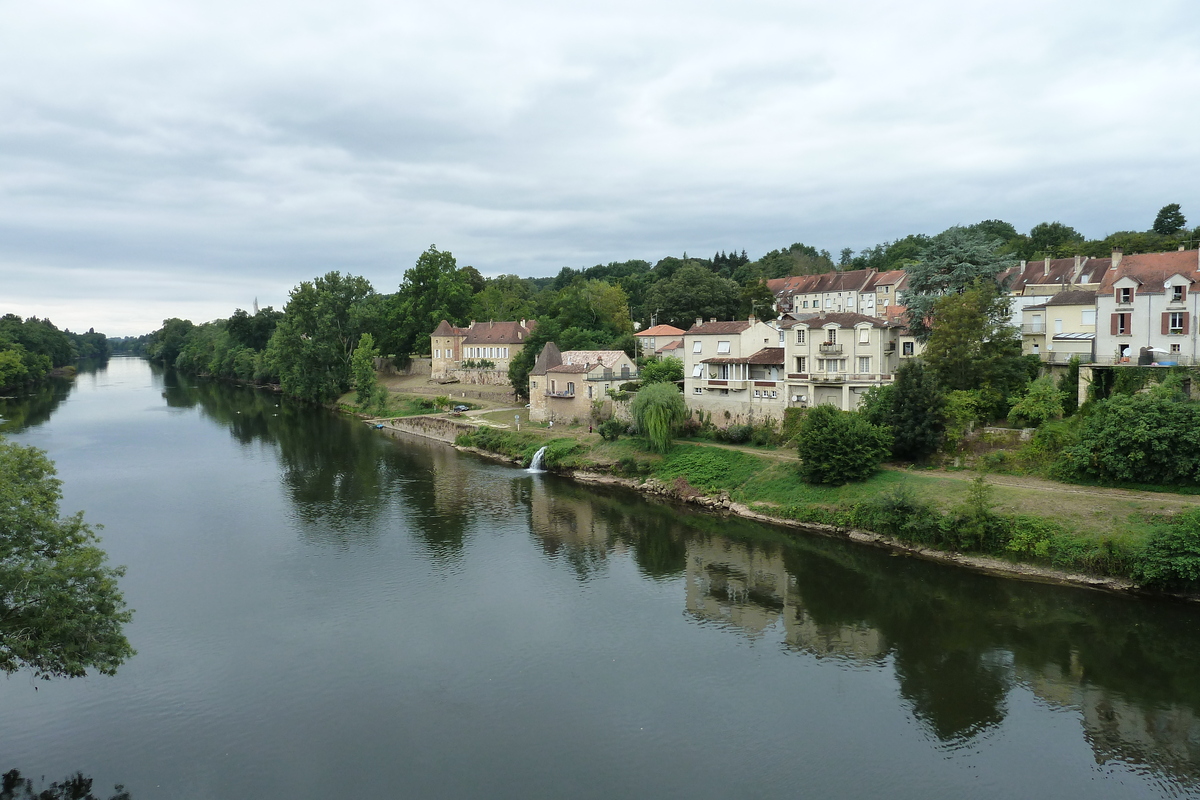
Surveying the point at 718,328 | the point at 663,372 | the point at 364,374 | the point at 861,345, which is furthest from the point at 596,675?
the point at 364,374

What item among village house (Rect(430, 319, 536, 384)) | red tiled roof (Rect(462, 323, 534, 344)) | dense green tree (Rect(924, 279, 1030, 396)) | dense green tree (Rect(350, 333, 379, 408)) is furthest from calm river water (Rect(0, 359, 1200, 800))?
red tiled roof (Rect(462, 323, 534, 344))

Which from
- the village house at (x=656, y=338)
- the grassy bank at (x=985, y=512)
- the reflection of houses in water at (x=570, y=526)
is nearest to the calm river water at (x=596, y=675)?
the reflection of houses in water at (x=570, y=526)

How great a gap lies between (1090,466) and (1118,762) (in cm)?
1466

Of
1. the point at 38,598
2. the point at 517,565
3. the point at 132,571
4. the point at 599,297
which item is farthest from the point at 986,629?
the point at 599,297

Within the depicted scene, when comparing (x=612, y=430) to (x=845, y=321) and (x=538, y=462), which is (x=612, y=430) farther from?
(x=845, y=321)

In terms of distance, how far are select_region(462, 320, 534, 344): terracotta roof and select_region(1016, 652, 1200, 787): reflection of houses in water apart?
53.8 m

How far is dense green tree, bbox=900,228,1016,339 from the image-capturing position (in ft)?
129

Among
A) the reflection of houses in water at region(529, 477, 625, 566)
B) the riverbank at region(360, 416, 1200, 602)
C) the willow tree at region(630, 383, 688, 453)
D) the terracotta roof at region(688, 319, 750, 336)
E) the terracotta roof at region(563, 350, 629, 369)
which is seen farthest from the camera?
the terracotta roof at region(563, 350, 629, 369)

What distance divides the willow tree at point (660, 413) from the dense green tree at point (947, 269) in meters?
12.7

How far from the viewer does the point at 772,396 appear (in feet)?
129

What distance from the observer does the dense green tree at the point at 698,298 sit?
65188mm

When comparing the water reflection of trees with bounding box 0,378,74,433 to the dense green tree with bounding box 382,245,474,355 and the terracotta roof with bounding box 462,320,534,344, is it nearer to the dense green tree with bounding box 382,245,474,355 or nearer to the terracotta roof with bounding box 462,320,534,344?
the dense green tree with bounding box 382,245,474,355

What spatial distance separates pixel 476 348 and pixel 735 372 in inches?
1383

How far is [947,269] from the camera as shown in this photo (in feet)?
133
